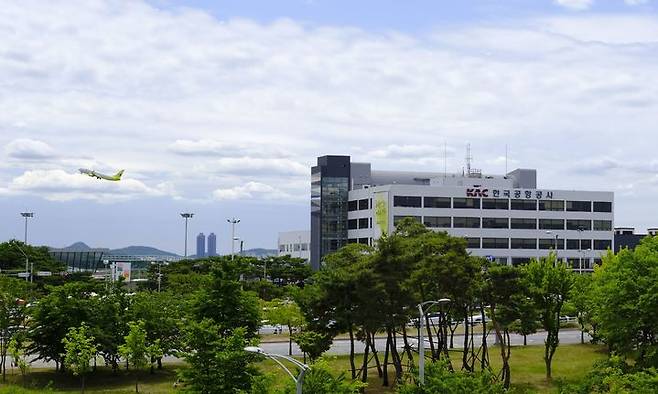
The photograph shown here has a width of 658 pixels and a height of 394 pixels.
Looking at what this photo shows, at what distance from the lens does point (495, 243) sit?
425ft

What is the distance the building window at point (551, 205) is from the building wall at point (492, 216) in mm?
527

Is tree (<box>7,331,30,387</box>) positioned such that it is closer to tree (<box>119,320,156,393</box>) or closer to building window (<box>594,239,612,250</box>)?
tree (<box>119,320,156,393</box>)

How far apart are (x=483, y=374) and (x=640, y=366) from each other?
12.9 m

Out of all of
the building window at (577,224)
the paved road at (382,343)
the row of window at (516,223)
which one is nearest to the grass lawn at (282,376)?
the paved road at (382,343)

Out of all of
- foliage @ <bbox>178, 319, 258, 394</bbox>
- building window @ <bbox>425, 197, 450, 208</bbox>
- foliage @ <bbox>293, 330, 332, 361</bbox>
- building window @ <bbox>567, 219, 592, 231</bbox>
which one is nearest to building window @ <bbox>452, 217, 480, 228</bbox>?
building window @ <bbox>425, 197, 450, 208</bbox>

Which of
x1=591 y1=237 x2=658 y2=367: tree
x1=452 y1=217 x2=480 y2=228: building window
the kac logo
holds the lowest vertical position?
x1=591 y1=237 x2=658 y2=367: tree

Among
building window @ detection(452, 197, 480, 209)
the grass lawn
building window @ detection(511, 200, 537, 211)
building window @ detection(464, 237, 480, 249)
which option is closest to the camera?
the grass lawn

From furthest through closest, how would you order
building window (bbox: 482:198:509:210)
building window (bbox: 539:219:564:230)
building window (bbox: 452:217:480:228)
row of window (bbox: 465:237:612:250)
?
building window (bbox: 539:219:564:230)
building window (bbox: 482:198:509:210)
row of window (bbox: 465:237:612:250)
building window (bbox: 452:217:480:228)

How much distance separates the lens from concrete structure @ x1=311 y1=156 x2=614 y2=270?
127 metres

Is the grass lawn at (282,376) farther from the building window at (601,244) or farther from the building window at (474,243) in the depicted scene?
the building window at (601,244)

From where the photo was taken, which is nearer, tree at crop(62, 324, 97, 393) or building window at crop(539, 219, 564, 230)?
tree at crop(62, 324, 97, 393)

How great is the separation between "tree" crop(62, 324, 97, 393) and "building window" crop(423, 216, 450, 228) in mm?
79700

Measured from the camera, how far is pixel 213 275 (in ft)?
174

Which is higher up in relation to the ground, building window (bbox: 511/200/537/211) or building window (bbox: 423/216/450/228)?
building window (bbox: 511/200/537/211)
